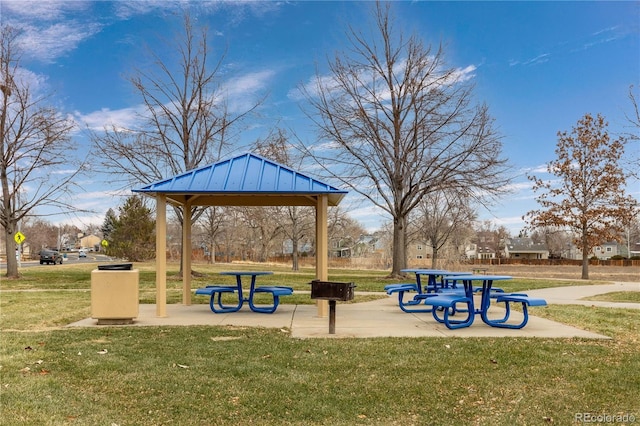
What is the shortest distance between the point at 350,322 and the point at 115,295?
445 cm

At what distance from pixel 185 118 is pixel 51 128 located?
20.4 feet

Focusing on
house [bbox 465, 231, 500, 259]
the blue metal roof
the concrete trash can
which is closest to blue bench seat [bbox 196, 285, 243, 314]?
the concrete trash can

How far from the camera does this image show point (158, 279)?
10945mm

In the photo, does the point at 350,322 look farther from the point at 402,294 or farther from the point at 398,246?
the point at 398,246

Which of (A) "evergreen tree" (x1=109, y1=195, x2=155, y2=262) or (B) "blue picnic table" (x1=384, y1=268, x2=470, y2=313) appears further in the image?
(A) "evergreen tree" (x1=109, y1=195, x2=155, y2=262)

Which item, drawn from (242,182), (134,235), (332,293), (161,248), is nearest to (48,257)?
(134,235)

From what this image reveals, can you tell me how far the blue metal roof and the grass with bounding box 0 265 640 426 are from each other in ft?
9.34

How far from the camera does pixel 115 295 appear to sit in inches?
395

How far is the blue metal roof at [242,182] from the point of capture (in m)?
10.8

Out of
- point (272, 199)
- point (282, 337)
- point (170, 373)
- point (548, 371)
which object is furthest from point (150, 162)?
point (548, 371)

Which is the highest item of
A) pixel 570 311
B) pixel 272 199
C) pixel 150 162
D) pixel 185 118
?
pixel 185 118

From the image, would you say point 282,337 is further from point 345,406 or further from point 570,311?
point 570,311

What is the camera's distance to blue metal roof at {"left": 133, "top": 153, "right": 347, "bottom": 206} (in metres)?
10.8

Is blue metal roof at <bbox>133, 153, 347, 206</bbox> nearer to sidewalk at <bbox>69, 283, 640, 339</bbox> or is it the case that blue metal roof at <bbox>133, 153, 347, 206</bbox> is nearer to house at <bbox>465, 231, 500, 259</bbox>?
sidewalk at <bbox>69, 283, 640, 339</bbox>
